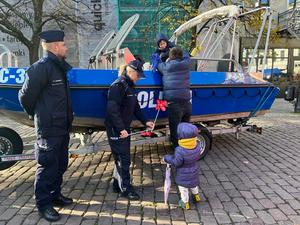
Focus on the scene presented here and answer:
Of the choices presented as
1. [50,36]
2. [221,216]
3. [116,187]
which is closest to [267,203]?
[221,216]

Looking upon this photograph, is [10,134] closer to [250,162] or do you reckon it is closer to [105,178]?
[105,178]

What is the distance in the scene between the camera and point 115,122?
162 inches

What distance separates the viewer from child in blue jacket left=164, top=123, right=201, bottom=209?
397 cm

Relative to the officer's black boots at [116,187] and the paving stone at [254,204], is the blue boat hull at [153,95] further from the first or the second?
the paving stone at [254,204]

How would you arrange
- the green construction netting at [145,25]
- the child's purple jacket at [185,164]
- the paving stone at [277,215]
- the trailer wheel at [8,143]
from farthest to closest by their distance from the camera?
1. the green construction netting at [145,25]
2. the trailer wheel at [8,143]
3. the child's purple jacket at [185,164]
4. the paving stone at [277,215]

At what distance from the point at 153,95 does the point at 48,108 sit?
210 cm

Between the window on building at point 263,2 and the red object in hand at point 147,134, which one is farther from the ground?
the window on building at point 263,2

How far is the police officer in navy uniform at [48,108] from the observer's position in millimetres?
3596

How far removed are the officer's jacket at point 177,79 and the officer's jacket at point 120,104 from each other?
0.96 metres

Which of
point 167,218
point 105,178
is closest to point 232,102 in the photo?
point 105,178

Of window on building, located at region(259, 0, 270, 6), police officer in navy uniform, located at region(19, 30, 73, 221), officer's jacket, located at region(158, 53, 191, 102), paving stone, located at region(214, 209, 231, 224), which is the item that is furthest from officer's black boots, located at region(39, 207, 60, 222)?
window on building, located at region(259, 0, 270, 6)

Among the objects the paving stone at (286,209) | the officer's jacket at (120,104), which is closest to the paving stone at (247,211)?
the paving stone at (286,209)

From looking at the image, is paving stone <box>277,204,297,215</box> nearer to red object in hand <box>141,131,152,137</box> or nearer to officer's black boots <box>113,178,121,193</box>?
officer's black boots <box>113,178,121,193</box>

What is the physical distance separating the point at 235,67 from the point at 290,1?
1685 centimetres
